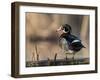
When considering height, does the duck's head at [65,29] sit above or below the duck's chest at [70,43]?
above

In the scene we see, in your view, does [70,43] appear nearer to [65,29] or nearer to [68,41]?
[68,41]

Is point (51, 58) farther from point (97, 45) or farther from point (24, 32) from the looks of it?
point (97, 45)

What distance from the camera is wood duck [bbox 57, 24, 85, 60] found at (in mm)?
2182

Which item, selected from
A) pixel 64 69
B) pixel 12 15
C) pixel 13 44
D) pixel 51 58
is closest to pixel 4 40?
pixel 13 44

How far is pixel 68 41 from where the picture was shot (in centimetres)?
221

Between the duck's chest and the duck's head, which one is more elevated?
the duck's head

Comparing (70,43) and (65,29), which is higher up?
(65,29)

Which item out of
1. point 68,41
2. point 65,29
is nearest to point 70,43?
point 68,41

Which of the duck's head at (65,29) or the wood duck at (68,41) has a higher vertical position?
the duck's head at (65,29)

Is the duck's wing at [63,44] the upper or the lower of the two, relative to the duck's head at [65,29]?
lower

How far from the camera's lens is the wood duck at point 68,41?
2182mm

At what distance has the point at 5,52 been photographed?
1.96m

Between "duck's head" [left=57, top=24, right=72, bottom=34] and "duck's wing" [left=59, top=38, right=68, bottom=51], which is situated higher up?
"duck's head" [left=57, top=24, right=72, bottom=34]

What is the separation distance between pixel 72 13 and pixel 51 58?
0.44 metres
